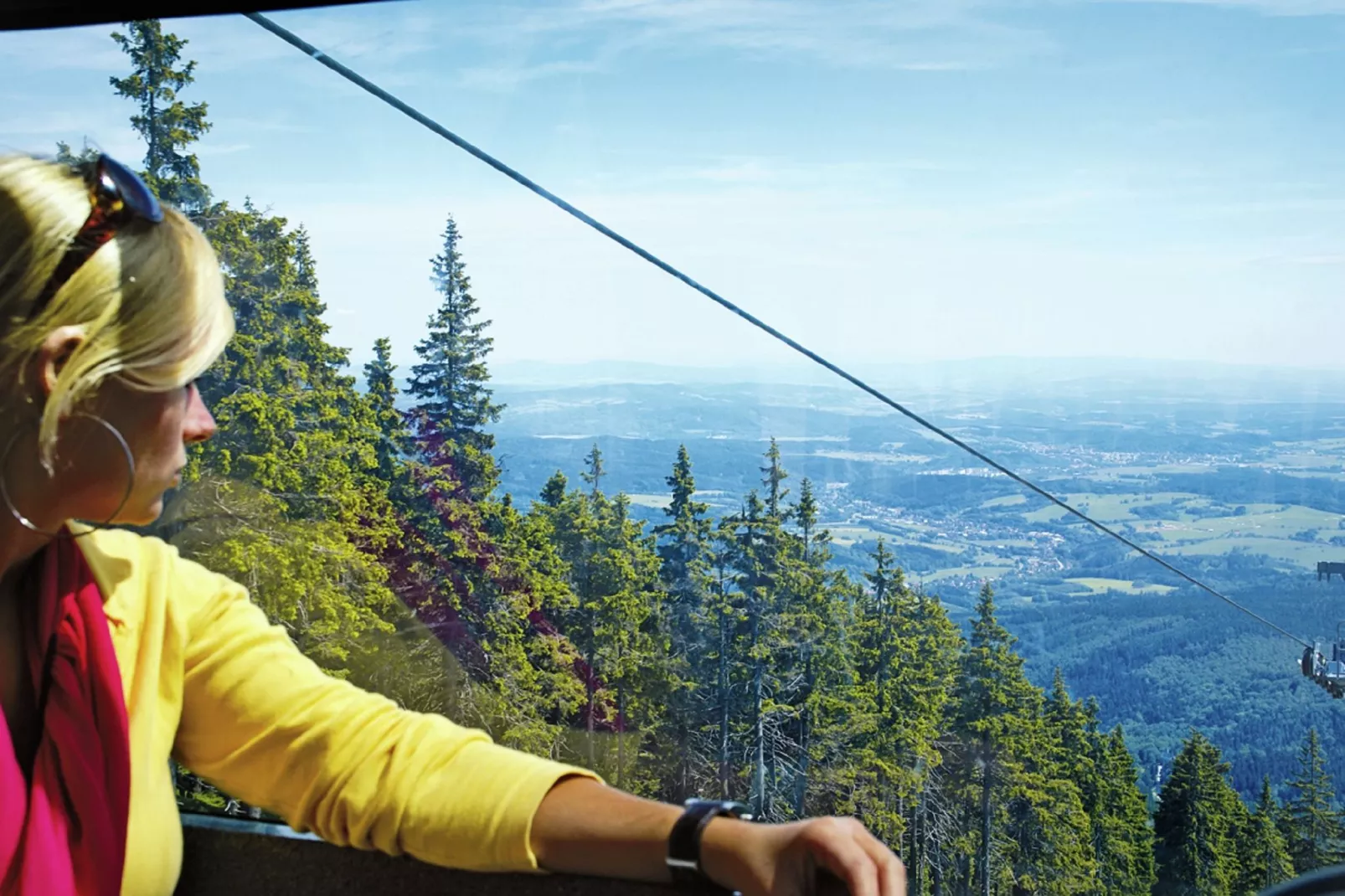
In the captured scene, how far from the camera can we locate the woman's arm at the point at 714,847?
0.73 metres

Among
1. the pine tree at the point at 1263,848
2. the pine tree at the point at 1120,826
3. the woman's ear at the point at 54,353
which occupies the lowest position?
the pine tree at the point at 1120,826

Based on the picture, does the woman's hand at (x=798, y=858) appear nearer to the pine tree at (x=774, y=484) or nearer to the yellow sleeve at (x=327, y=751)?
the yellow sleeve at (x=327, y=751)

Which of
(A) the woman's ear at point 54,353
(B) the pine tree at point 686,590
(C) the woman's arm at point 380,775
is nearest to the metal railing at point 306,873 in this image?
(C) the woman's arm at point 380,775

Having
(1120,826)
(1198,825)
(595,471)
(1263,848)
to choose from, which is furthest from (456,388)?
(1263,848)

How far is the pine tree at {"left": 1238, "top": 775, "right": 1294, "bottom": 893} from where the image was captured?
8.96 feet

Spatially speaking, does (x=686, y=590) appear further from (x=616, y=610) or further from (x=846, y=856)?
(x=846, y=856)

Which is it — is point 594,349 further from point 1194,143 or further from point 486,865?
point 486,865

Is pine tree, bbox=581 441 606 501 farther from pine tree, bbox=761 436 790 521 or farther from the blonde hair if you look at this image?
the blonde hair

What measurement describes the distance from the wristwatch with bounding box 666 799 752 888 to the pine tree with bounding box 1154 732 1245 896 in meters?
2.48

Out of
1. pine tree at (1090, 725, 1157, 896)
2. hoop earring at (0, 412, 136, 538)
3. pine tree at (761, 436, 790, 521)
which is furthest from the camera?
pine tree at (761, 436, 790, 521)

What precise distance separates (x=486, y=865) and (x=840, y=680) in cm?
352

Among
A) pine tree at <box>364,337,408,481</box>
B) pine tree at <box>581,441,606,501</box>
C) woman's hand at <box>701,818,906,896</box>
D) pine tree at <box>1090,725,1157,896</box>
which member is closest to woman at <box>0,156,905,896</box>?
woman's hand at <box>701,818,906,896</box>

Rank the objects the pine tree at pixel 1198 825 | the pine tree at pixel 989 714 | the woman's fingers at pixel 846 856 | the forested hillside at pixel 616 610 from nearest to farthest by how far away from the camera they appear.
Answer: the woman's fingers at pixel 846 856, the pine tree at pixel 1198 825, the forested hillside at pixel 616 610, the pine tree at pixel 989 714

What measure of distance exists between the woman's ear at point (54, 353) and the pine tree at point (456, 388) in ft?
11.1
